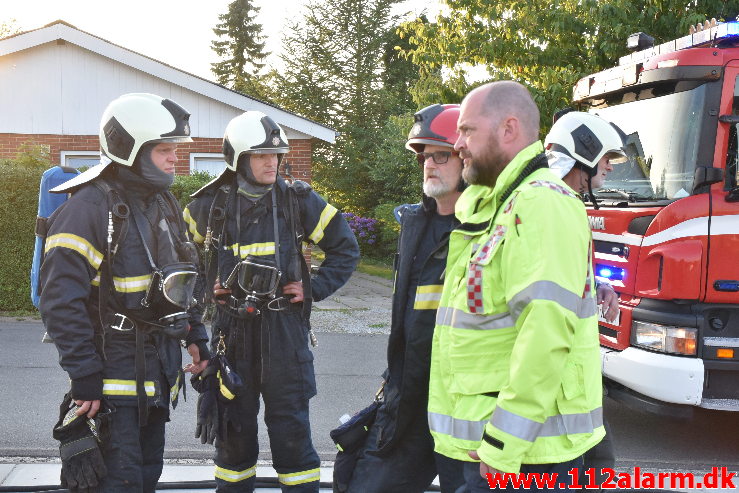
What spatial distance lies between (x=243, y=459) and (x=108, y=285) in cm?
129

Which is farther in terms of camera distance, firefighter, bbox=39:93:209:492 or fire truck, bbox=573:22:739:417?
fire truck, bbox=573:22:739:417

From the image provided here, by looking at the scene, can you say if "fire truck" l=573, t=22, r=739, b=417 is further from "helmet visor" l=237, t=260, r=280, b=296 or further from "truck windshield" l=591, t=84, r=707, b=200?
"helmet visor" l=237, t=260, r=280, b=296

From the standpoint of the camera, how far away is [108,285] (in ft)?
10.7

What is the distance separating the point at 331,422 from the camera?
238 inches

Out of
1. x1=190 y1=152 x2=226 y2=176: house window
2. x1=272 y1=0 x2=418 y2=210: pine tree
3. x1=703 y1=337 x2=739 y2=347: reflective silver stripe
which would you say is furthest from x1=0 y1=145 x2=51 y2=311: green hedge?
x1=272 y1=0 x2=418 y2=210: pine tree

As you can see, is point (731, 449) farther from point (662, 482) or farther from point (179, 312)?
point (179, 312)

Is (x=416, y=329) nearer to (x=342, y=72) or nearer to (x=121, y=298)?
(x=121, y=298)

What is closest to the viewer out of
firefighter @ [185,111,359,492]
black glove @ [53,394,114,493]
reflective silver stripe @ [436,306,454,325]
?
reflective silver stripe @ [436,306,454,325]

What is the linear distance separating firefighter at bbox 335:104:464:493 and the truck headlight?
2.42 m

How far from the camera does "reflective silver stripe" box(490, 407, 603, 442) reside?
6.99ft

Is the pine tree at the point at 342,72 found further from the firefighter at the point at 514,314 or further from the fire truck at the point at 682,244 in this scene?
the firefighter at the point at 514,314

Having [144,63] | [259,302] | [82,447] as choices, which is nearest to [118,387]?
[82,447]

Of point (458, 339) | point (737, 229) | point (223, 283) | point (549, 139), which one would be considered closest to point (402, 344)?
point (458, 339)

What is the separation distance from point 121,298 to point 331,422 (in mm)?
3129
